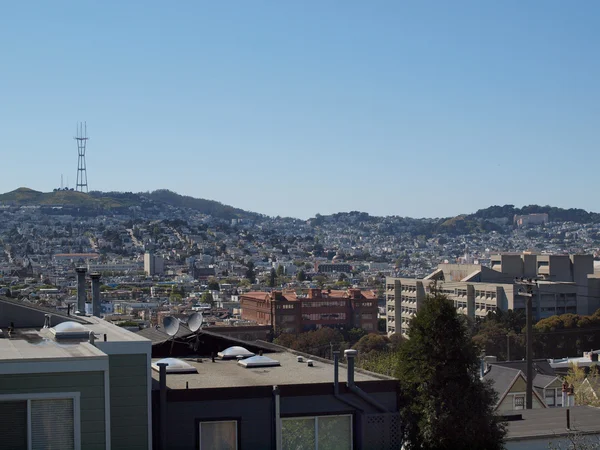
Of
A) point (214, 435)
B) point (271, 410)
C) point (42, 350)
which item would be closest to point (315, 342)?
point (271, 410)

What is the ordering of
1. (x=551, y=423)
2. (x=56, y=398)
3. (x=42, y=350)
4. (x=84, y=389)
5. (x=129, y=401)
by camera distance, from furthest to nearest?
1. (x=551, y=423)
2. (x=42, y=350)
3. (x=129, y=401)
4. (x=84, y=389)
5. (x=56, y=398)

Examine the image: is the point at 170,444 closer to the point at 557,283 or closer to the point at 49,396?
the point at 49,396

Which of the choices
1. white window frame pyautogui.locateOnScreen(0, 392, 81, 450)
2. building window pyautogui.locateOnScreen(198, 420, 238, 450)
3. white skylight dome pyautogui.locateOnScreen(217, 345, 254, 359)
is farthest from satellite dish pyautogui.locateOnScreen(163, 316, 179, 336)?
white window frame pyautogui.locateOnScreen(0, 392, 81, 450)

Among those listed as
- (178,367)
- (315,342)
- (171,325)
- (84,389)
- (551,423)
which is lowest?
(315,342)

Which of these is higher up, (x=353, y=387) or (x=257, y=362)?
(x=257, y=362)

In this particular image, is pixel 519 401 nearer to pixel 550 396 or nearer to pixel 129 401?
pixel 550 396

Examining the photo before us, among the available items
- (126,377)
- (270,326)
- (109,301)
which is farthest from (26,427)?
(109,301)
